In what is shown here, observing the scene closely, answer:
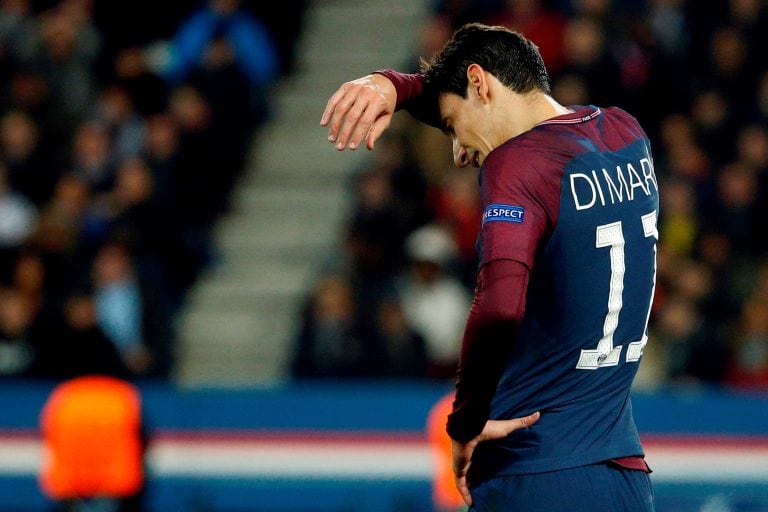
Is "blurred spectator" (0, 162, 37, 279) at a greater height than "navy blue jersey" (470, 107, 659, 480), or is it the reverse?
"navy blue jersey" (470, 107, 659, 480)

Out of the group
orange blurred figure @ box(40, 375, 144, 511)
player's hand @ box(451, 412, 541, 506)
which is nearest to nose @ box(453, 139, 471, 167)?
player's hand @ box(451, 412, 541, 506)

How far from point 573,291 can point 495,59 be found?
64cm

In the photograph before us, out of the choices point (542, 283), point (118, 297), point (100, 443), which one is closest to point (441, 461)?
point (100, 443)

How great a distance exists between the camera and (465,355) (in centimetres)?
341

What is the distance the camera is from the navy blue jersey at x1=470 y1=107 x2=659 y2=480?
3.49 metres

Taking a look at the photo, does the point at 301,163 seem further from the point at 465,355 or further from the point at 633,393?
the point at 465,355

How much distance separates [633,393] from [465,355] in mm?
5873

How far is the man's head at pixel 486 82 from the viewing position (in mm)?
3662

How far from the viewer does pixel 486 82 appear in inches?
144

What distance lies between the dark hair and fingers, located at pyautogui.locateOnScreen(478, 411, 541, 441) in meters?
0.84

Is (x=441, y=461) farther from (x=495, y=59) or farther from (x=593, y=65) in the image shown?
(x=495, y=59)

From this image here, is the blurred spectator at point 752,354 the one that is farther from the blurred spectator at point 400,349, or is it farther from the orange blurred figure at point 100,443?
the orange blurred figure at point 100,443

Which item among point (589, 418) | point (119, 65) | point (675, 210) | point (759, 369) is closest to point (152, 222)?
point (119, 65)

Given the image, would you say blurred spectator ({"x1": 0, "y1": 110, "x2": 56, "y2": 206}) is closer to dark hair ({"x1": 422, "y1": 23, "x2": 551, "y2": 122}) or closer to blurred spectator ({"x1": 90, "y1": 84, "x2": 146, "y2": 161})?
blurred spectator ({"x1": 90, "y1": 84, "x2": 146, "y2": 161})
